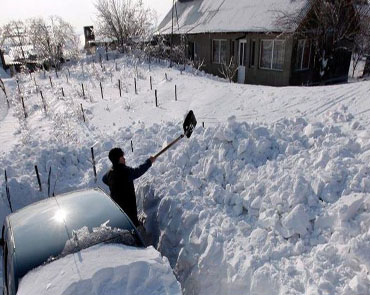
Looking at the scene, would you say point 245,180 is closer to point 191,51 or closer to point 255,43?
point 255,43

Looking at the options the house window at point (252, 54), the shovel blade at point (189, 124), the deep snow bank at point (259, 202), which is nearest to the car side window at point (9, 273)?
the deep snow bank at point (259, 202)

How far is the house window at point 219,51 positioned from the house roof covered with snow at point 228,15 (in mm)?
841

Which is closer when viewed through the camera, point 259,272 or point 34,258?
point 34,258

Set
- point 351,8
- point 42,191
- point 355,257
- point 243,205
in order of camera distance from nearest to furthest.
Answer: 1. point 355,257
2. point 243,205
3. point 42,191
4. point 351,8

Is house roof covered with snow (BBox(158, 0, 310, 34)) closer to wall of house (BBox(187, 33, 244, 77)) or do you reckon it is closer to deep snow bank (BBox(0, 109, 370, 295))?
wall of house (BBox(187, 33, 244, 77))

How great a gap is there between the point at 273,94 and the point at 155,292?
20.1 ft

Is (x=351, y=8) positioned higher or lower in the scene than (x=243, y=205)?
higher

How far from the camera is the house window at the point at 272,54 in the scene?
564 inches

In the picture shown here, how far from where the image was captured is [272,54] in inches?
580

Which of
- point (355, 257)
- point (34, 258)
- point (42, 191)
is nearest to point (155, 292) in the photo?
point (34, 258)

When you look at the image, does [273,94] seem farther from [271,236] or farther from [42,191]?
[42,191]

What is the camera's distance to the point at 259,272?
3453 mm

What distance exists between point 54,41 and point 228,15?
1492cm

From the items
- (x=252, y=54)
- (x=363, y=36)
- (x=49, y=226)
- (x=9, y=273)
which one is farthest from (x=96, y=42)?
(x=9, y=273)
